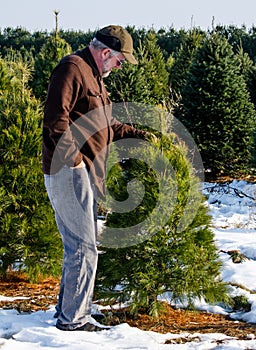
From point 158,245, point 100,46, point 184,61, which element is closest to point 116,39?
point 100,46

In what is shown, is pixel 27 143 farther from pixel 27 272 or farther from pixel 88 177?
pixel 88 177

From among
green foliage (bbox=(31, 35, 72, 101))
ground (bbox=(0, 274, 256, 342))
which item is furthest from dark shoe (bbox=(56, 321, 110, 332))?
green foliage (bbox=(31, 35, 72, 101))

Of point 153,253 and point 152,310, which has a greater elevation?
point 153,253

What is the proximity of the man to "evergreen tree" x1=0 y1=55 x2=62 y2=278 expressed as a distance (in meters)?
1.37

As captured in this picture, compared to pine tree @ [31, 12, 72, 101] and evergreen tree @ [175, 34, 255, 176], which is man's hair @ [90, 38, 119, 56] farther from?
pine tree @ [31, 12, 72, 101]

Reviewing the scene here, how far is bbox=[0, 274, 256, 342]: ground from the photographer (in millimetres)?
3787

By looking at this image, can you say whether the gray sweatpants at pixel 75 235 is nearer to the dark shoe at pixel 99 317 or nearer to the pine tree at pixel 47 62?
the dark shoe at pixel 99 317

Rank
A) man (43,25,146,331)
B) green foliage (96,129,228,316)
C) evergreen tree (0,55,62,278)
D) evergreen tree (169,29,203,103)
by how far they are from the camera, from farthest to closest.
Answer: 1. evergreen tree (169,29,203,103)
2. evergreen tree (0,55,62,278)
3. green foliage (96,129,228,316)
4. man (43,25,146,331)

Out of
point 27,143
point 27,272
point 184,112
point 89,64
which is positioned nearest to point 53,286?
point 27,272

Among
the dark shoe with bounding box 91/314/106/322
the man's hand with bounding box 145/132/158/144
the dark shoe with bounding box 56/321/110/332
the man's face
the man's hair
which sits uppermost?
the man's hair

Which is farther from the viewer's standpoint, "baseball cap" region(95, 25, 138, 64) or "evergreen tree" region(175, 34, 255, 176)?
"evergreen tree" region(175, 34, 255, 176)

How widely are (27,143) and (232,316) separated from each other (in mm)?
2381

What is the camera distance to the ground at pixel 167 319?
3.79m

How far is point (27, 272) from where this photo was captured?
16.3ft
